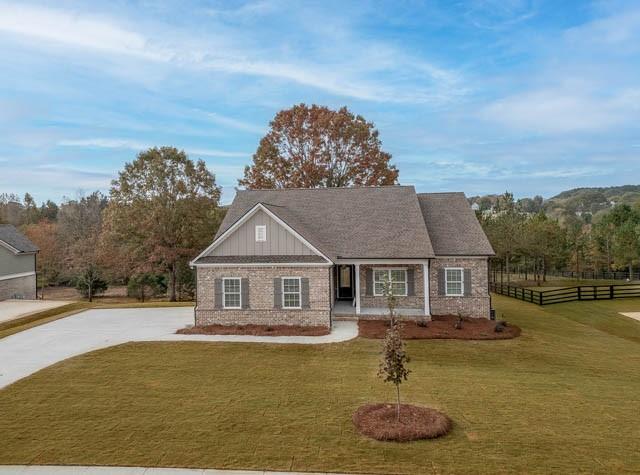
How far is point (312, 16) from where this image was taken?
1894 centimetres

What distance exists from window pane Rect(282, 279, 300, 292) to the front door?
575 cm

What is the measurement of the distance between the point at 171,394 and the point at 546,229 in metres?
41.4

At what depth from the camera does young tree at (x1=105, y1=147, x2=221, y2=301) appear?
3209 centimetres

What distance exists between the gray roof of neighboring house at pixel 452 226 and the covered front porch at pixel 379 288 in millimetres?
1730

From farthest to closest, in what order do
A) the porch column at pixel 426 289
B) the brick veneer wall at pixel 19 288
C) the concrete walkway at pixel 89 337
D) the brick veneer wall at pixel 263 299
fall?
the brick veneer wall at pixel 19 288, the porch column at pixel 426 289, the brick veneer wall at pixel 263 299, the concrete walkway at pixel 89 337

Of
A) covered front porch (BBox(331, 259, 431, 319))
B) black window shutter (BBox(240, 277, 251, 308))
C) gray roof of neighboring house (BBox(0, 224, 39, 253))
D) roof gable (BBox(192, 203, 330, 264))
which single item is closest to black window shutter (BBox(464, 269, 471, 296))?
covered front porch (BBox(331, 259, 431, 319))

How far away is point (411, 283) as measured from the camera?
67.9 ft

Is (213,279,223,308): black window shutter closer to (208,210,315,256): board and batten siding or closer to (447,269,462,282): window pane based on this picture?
(208,210,315,256): board and batten siding

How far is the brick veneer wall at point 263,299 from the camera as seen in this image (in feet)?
60.0

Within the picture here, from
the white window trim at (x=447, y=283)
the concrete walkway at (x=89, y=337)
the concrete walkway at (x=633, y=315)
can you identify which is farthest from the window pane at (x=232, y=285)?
the concrete walkway at (x=633, y=315)

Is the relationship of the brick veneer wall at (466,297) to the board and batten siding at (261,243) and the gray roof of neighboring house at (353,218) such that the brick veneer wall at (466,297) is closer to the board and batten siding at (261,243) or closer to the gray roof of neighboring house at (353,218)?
the gray roof of neighboring house at (353,218)

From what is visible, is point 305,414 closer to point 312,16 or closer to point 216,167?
point 312,16

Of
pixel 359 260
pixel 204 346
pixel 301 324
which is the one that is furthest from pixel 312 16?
pixel 204 346

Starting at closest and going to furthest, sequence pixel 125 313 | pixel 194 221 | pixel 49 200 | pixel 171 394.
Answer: pixel 171 394 < pixel 125 313 < pixel 194 221 < pixel 49 200
